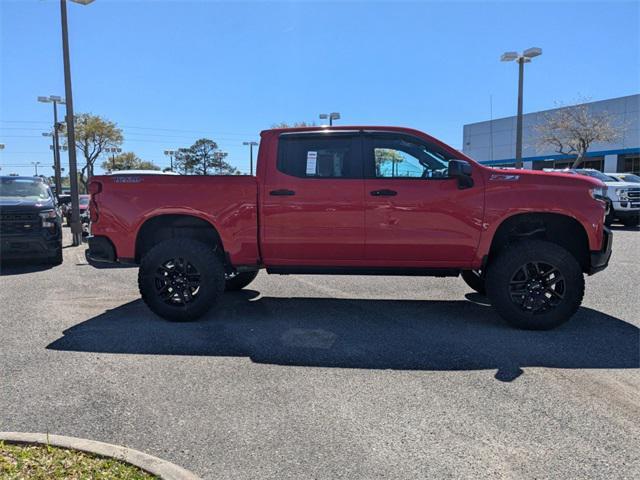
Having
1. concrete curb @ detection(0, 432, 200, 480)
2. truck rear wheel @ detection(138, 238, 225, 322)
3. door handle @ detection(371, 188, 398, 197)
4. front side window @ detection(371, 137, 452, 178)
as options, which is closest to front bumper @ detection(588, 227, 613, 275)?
front side window @ detection(371, 137, 452, 178)

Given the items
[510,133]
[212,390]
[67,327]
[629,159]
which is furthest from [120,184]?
[510,133]

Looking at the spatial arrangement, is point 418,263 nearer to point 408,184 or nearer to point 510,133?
point 408,184

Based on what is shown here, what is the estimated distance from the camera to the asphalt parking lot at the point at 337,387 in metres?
2.93

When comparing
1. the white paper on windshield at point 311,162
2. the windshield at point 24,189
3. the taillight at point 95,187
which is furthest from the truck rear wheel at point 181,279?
the windshield at point 24,189

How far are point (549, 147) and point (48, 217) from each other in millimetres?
40846

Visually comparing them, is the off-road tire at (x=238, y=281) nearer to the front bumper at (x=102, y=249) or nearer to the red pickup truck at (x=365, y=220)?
the red pickup truck at (x=365, y=220)

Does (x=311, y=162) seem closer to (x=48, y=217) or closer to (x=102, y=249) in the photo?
(x=102, y=249)

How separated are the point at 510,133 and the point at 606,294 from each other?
45.4 m

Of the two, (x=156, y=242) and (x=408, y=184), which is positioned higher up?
(x=408, y=184)

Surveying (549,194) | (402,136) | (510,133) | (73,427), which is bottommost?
(73,427)

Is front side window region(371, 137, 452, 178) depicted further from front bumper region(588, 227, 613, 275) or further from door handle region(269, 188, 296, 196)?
front bumper region(588, 227, 613, 275)

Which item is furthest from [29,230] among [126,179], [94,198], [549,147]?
[549,147]

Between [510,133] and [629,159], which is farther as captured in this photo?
[510,133]

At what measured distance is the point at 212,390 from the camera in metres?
3.84
